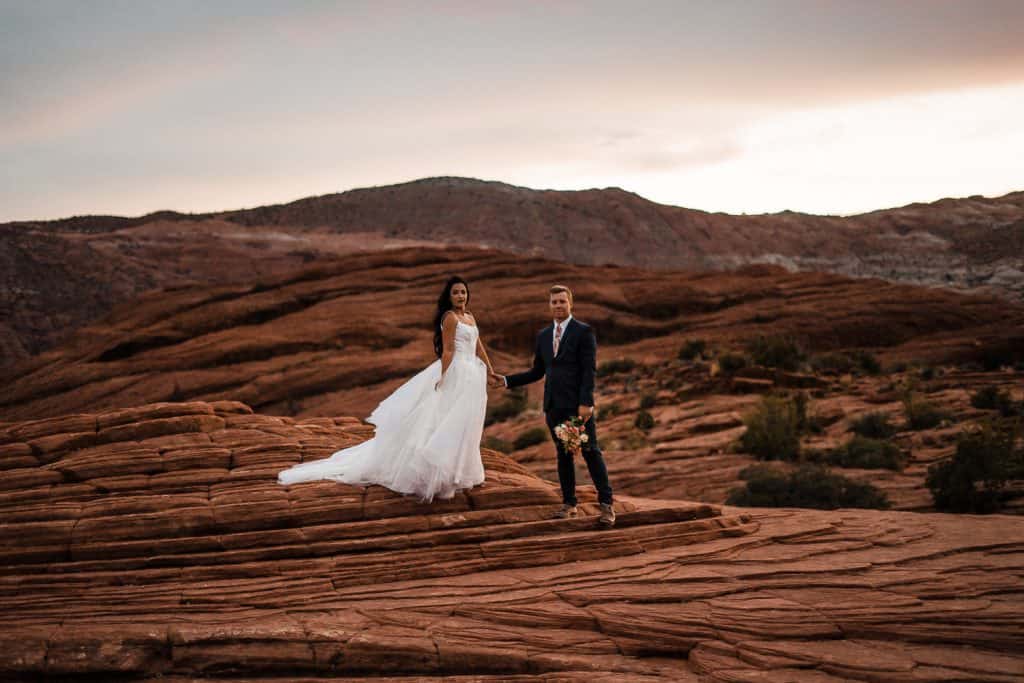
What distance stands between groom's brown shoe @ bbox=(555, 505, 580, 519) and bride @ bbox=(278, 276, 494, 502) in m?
0.89

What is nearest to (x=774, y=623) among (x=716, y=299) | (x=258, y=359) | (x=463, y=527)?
(x=463, y=527)

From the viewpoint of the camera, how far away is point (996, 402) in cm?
1780

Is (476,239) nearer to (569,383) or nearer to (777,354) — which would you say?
(777,354)

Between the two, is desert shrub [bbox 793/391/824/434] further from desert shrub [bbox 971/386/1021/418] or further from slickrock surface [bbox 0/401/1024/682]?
slickrock surface [bbox 0/401/1024/682]

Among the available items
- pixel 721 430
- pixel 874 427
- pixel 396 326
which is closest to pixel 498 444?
pixel 721 430

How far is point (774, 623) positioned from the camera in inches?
247

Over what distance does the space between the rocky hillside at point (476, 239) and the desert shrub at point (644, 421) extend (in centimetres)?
4009

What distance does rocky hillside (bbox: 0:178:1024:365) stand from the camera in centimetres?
5306

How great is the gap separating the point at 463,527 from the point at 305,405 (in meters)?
20.6

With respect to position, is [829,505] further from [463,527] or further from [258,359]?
[258,359]

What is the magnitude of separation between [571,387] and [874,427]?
1165 centimetres

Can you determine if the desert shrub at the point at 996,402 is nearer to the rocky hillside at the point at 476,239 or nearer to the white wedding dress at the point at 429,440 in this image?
the white wedding dress at the point at 429,440

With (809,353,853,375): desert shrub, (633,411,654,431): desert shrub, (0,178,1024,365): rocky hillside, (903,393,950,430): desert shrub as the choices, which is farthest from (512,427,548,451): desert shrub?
(0,178,1024,365): rocky hillside

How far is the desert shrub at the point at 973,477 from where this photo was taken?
35.9 ft
